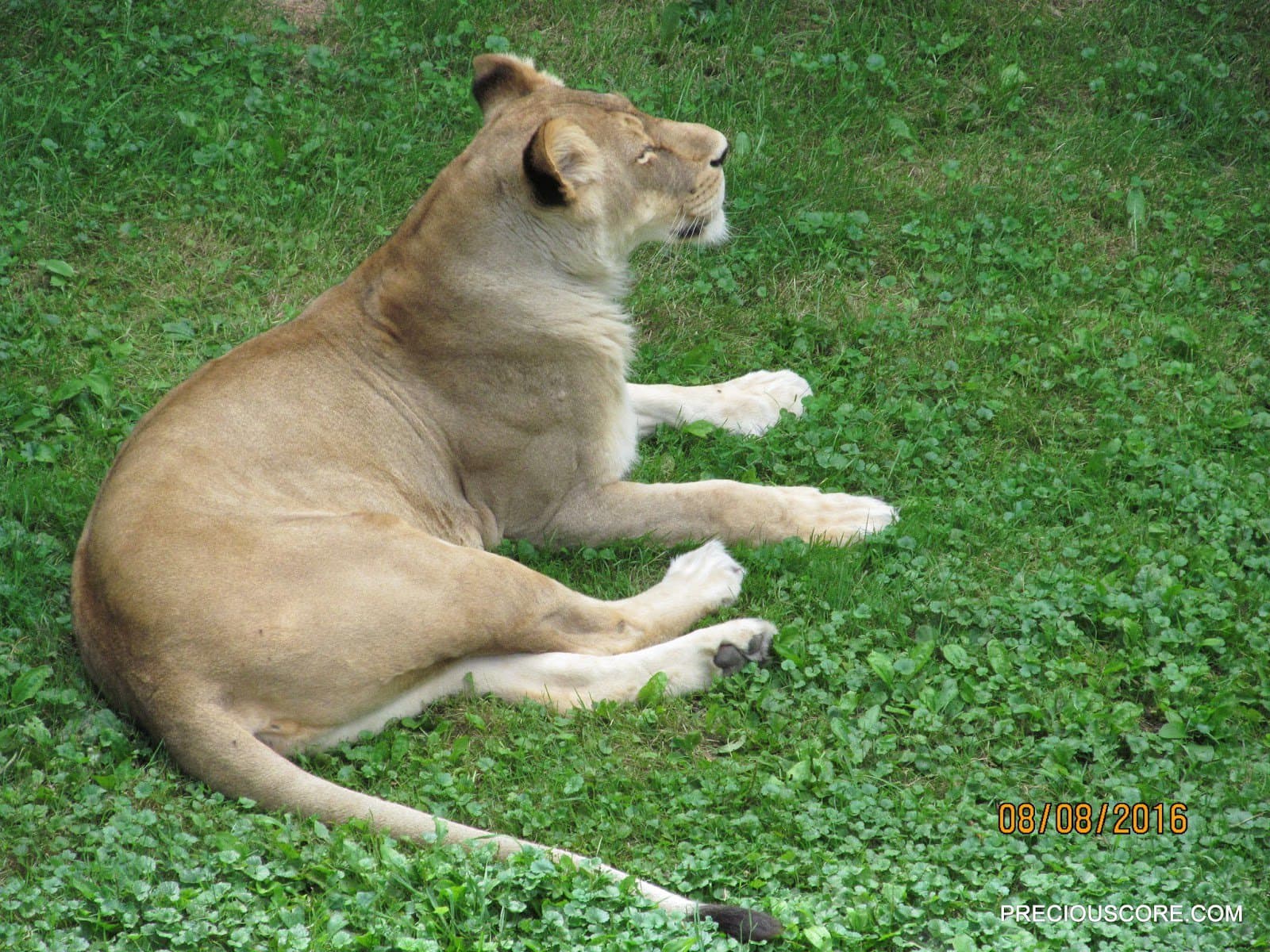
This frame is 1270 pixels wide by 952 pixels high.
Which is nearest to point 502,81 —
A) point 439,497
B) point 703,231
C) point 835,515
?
point 703,231

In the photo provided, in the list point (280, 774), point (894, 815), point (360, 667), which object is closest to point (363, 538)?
point (360, 667)

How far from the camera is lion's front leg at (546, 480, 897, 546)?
16.8ft

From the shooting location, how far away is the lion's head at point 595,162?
4.90 m

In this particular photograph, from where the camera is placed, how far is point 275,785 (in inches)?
151

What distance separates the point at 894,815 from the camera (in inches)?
156

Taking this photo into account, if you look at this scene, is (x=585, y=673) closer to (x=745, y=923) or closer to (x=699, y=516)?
(x=699, y=516)

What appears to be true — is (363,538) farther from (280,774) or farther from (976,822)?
(976,822)

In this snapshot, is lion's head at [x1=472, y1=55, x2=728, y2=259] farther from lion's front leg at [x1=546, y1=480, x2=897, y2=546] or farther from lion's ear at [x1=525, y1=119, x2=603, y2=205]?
lion's front leg at [x1=546, y1=480, x2=897, y2=546]

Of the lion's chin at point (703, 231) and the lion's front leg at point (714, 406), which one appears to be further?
the lion's front leg at point (714, 406)

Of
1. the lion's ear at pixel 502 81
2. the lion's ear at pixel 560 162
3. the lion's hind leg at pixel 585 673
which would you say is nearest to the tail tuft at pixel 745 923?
the lion's hind leg at pixel 585 673

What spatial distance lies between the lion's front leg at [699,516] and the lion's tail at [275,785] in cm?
151

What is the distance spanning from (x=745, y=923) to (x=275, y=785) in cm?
134

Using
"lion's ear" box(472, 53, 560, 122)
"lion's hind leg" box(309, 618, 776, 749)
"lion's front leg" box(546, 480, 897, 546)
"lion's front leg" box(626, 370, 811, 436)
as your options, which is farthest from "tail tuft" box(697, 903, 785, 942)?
"lion's ear" box(472, 53, 560, 122)

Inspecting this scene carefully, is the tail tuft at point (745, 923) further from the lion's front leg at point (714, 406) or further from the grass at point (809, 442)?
the lion's front leg at point (714, 406)
